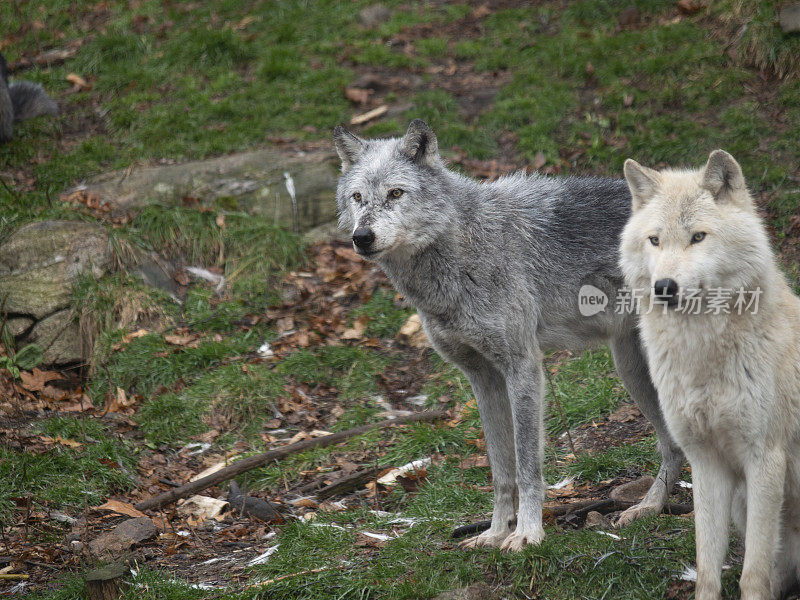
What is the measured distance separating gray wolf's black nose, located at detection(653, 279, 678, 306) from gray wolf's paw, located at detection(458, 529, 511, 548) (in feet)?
6.67

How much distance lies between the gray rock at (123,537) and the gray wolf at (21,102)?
7.22 m

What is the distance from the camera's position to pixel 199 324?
26.1 feet

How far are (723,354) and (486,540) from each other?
1907mm

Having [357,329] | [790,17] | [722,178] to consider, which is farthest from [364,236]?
[790,17]

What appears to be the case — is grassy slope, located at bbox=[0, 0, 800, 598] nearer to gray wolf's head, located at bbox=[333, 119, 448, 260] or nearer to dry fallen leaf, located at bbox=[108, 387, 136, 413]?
dry fallen leaf, located at bbox=[108, 387, 136, 413]

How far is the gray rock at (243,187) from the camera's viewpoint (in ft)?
29.8

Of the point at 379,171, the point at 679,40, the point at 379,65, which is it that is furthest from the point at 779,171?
the point at 379,65

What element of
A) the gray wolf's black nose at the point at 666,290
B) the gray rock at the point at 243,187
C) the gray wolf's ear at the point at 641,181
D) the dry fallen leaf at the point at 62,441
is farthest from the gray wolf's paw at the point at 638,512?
the gray rock at the point at 243,187

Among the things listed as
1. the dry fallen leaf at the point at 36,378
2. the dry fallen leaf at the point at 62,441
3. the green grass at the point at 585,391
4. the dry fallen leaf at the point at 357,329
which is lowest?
the dry fallen leaf at the point at 36,378

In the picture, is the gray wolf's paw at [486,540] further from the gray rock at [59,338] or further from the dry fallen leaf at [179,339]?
the gray rock at [59,338]

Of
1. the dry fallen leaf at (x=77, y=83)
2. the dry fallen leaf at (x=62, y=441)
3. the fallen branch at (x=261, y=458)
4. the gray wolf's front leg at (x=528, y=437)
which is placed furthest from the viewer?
the dry fallen leaf at (x=77, y=83)

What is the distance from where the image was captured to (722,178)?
332cm

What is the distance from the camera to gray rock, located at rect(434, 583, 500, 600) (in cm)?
365

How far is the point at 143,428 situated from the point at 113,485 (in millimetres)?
962
